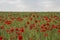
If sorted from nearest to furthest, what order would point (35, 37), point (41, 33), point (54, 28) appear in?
point (35, 37) → point (41, 33) → point (54, 28)

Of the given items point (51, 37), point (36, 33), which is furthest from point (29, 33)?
point (51, 37)

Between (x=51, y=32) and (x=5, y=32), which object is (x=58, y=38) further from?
(x=5, y=32)

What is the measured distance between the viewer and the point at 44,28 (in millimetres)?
5453

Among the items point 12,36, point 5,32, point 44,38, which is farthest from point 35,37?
point 5,32

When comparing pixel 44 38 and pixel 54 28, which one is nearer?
pixel 44 38

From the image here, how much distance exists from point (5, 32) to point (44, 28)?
1047 mm

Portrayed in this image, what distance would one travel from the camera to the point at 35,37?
5234mm

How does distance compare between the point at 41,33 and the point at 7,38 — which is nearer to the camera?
the point at 7,38

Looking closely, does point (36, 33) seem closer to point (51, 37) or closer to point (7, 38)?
point (51, 37)

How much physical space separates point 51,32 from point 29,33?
0.62 metres

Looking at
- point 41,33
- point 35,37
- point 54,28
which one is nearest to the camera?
point 35,37

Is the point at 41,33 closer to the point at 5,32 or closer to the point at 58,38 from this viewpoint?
the point at 58,38

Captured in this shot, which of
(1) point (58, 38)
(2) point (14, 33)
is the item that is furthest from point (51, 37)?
(2) point (14, 33)

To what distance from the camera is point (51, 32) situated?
5.77 m
